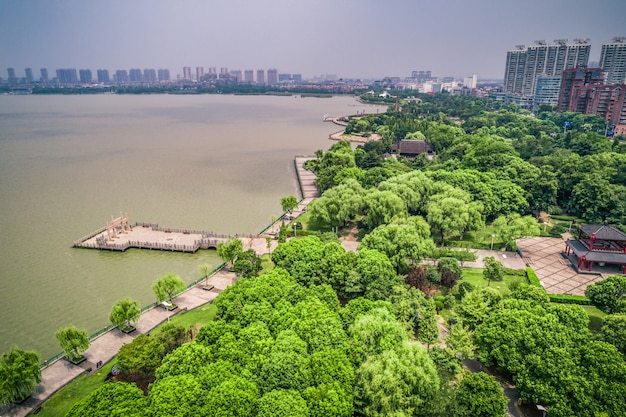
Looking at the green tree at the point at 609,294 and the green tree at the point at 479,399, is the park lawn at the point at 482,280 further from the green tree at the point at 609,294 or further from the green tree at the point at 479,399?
the green tree at the point at 479,399

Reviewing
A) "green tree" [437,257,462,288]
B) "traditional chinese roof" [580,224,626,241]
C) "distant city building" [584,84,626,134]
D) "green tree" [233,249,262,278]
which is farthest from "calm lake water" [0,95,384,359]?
"distant city building" [584,84,626,134]

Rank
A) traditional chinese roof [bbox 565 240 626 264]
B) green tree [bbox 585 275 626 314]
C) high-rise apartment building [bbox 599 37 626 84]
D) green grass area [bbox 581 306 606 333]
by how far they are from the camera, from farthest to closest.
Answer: high-rise apartment building [bbox 599 37 626 84]
traditional chinese roof [bbox 565 240 626 264]
green grass area [bbox 581 306 606 333]
green tree [bbox 585 275 626 314]

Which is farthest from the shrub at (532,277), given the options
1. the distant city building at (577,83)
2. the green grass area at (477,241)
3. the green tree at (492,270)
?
→ the distant city building at (577,83)

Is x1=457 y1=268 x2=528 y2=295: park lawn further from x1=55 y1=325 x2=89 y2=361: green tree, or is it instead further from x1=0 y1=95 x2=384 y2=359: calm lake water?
x1=55 y1=325 x2=89 y2=361: green tree

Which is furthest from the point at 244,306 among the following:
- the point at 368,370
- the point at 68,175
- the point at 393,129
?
the point at 393,129

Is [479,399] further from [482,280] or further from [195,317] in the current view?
[195,317]

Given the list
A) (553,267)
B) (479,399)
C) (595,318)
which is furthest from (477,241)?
(479,399)
